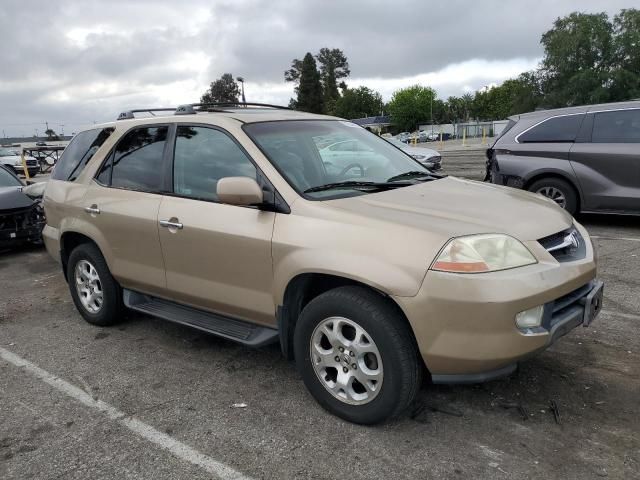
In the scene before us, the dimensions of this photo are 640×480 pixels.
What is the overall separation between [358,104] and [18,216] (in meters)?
105

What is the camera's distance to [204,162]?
388cm

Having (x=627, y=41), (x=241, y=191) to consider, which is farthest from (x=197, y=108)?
(x=627, y=41)

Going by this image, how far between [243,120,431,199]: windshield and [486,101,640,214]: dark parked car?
4107 mm

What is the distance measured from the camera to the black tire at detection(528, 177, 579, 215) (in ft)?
25.1

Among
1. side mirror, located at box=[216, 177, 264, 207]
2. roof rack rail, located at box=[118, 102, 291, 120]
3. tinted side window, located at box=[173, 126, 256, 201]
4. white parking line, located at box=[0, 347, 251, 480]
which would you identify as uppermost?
roof rack rail, located at box=[118, 102, 291, 120]

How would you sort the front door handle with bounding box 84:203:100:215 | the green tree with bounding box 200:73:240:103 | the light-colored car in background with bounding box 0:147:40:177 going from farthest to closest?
the green tree with bounding box 200:73:240:103, the light-colored car in background with bounding box 0:147:40:177, the front door handle with bounding box 84:203:100:215

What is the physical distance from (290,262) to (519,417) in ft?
5.02

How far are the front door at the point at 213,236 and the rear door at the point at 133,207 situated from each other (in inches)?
5.7

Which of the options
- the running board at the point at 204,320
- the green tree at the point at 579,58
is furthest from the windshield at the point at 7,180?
the green tree at the point at 579,58

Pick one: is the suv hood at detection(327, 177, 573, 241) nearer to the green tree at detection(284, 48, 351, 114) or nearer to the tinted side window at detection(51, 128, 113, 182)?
the tinted side window at detection(51, 128, 113, 182)

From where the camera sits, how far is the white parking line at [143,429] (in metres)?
2.79

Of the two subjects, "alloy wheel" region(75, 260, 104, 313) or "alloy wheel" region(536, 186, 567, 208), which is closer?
"alloy wheel" region(75, 260, 104, 313)

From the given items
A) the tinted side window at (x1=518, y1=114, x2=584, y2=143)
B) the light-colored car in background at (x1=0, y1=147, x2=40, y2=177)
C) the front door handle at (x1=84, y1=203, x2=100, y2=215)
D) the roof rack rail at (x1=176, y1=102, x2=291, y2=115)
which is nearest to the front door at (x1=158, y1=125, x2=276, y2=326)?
the roof rack rail at (x1=176, y1=102, x2=291, y2=115)

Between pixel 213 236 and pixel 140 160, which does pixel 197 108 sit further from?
pixel 213 236
